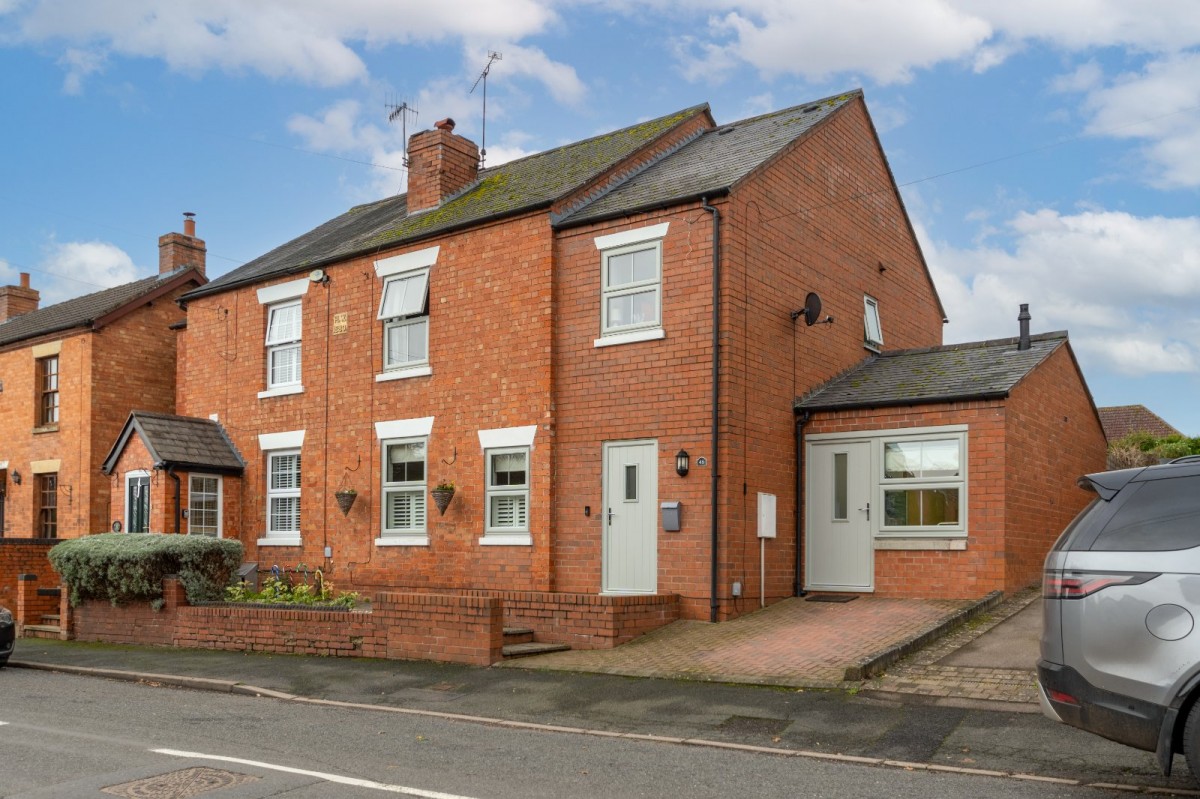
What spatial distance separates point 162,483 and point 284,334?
3433 millimetres

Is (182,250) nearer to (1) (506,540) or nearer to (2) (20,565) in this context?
(2) (20,565)

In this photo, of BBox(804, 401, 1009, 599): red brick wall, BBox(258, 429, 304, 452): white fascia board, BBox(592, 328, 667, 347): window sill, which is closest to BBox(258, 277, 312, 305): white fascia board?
BBox(258, 429, 304, 452): white fascia board

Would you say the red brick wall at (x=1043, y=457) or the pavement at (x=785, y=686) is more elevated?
the red brick wall at (x=1043, y=457)

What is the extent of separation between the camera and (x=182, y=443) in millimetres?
19953

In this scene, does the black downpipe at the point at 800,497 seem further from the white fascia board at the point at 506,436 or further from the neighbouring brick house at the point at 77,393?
the neighbouring brick house at the point at 77,393

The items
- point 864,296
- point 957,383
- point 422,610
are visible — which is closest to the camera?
point 422,610

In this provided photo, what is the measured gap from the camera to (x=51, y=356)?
25109mm

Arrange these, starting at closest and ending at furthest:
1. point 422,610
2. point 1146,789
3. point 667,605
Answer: point 1146,789 < point 422,610 < point 667,605

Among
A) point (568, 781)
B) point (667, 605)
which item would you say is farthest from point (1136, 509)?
point (667, 605)

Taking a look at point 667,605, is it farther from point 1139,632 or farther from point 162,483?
point 162,483

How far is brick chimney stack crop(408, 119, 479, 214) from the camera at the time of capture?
65.8ft

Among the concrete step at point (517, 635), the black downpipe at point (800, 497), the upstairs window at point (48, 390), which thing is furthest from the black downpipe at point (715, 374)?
the upstairs window at point (48, 390)

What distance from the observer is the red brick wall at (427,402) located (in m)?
16.2

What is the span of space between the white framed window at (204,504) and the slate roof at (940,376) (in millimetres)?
10904
